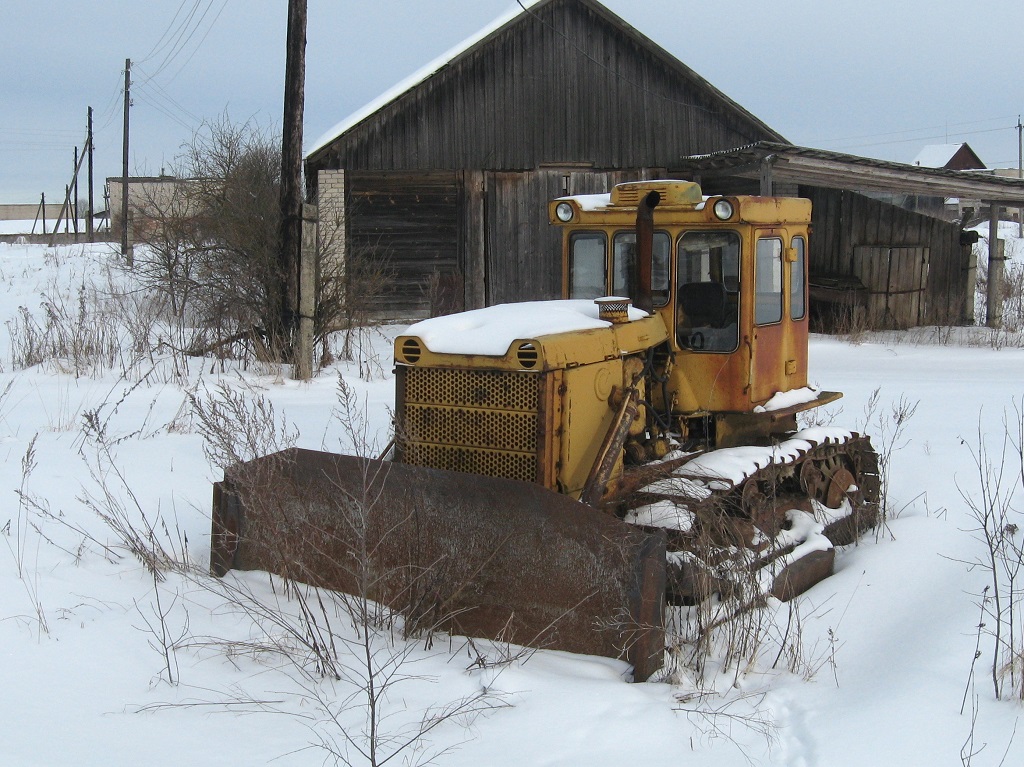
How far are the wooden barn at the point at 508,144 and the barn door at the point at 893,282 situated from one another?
3.04m

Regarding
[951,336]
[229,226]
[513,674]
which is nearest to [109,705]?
[513,674]

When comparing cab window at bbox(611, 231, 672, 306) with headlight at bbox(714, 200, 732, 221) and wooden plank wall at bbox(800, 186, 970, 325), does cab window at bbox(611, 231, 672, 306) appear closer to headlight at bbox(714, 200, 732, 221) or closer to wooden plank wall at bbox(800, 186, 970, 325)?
headlight at bbox(714, 200, 732, 221)

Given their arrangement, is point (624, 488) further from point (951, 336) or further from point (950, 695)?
point (951, 336)

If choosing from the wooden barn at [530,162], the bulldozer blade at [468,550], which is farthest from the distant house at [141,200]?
the bulldozer blade at [468,550]

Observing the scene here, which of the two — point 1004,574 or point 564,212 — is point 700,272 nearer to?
point 564,212

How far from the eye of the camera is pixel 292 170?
1191cm

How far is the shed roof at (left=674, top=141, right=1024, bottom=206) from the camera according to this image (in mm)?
14164

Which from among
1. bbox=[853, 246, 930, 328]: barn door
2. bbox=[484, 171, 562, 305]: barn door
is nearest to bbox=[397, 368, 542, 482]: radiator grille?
bbox=[484, 171, 562, 305]: barn door

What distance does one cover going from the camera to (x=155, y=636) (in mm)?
4641

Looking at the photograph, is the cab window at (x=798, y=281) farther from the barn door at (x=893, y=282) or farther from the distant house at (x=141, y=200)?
the barn door at (x=893, y=282)

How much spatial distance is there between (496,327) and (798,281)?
Result: 2.79m

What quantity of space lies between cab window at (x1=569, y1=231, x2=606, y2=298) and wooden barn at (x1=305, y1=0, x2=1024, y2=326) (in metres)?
10.0

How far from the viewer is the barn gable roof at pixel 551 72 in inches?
659

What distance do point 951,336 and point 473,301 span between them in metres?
8.38
